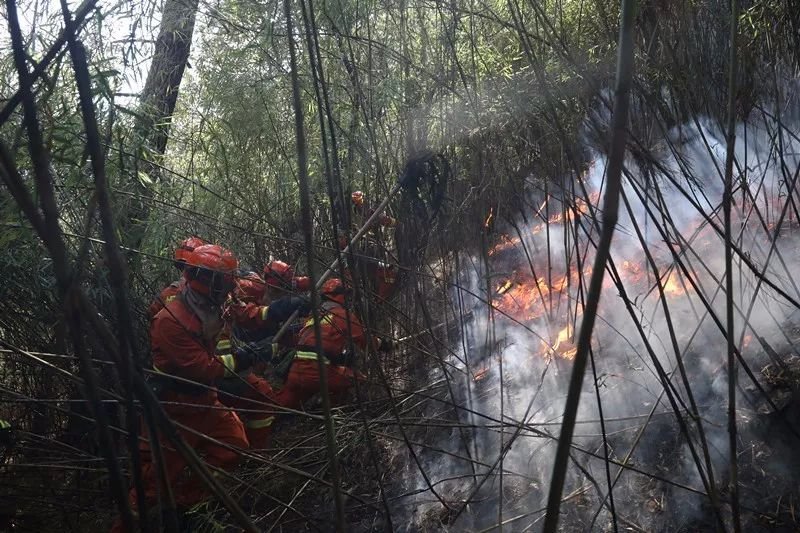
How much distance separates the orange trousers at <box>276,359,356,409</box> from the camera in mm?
5215

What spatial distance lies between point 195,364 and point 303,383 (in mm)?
1160

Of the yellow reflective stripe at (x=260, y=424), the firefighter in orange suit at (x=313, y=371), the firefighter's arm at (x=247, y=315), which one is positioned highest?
the firefighter's arm at (x=247, y=315)

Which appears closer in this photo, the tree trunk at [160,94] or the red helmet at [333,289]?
the tree trunk at [160,94]

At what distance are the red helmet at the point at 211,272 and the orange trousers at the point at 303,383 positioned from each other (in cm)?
109

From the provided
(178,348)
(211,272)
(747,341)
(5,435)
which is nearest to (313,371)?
(178,348)

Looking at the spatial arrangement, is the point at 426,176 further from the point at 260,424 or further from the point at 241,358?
the point at 260,424

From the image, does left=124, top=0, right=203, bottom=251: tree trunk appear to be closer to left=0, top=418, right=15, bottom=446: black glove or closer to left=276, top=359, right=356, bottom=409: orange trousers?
left=0, top=418, right=15, bottom=446: black glove

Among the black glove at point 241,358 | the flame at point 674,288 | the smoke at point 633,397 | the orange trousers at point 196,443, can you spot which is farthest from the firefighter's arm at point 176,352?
the flame at point 674,288

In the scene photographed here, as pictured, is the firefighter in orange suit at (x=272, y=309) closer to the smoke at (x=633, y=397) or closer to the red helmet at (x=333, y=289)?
the red helmet at (x=333, y=289)

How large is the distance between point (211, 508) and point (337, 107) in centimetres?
274

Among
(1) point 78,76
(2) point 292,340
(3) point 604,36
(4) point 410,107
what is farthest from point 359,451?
(1) point 78,76

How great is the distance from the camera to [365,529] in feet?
12.1

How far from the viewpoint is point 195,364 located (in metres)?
4.25

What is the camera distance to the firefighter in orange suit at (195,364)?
4.17 meters
